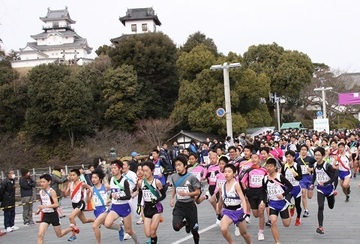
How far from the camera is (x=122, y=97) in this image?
130 feet

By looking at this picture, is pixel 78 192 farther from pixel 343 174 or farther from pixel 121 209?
pixel 343 174

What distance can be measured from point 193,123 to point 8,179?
85.7ft

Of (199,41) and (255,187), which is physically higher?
(199,41)

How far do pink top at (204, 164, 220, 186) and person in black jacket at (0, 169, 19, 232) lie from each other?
19.4 feet

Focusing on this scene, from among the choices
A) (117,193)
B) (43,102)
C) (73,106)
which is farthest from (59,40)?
(117,193)

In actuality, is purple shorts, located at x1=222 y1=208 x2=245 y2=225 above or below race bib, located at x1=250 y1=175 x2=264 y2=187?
below

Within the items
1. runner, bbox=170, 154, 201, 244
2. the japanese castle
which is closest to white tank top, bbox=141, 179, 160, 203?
runner, bbox=170, 154, 201, 244

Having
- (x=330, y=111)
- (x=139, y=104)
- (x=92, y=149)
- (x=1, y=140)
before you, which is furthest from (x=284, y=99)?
(x=1, y=140)

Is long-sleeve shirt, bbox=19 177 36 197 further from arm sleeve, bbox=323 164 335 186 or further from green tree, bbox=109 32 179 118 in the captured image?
green tree, bbox=109 32 179 118

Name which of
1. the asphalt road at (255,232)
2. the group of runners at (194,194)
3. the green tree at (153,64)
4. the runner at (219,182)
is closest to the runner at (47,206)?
the group of runners at (194,194)

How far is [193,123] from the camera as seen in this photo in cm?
3822

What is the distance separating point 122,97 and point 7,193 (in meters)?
27.2

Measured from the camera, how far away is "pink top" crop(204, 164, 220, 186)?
1036 cm

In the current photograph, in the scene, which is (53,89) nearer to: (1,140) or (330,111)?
(1,140)
